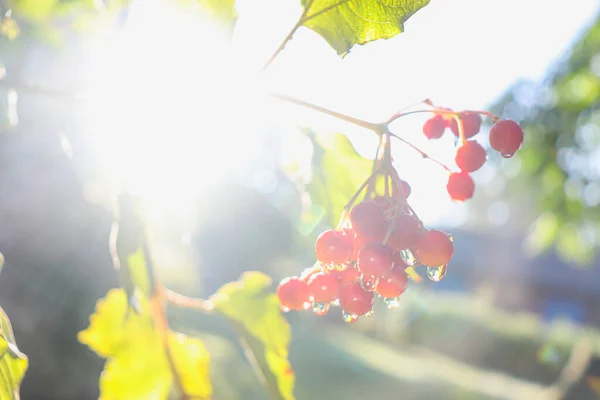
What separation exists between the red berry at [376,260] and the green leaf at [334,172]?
34 centimetres

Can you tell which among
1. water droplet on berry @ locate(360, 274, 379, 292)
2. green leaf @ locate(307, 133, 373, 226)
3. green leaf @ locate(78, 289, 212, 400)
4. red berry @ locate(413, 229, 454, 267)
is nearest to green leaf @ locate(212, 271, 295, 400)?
green leaf @ locate(78, 289, 212, 400)

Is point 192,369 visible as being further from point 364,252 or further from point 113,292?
point 364,252

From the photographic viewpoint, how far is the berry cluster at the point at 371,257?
39.8 inches

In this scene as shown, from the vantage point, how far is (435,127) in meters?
1.32

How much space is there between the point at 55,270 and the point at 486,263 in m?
27.7

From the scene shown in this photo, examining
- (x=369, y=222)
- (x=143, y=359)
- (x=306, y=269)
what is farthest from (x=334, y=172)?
(x=143, y=359)

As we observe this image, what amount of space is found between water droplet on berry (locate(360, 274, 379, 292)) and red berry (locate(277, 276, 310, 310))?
130mm

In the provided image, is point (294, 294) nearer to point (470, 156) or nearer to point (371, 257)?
point (371, 257)

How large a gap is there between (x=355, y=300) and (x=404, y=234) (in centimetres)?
17

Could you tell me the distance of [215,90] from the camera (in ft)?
4.33

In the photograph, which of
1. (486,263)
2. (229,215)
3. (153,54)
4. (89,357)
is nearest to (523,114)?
(89,357)

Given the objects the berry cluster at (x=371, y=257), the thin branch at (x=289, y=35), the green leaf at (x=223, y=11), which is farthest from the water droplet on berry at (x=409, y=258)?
the green leaf at (x=223, y=11)

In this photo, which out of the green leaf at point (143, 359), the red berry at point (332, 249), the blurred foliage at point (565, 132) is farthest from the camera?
the blurred foliage at point (565, 132)

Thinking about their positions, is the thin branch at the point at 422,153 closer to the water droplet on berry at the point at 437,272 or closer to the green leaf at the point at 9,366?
the water droplet on berry at the point at 437,272
